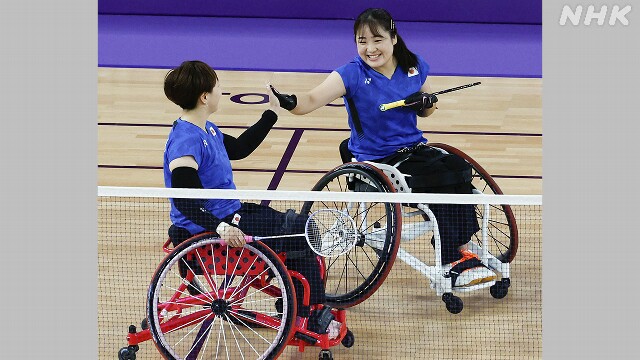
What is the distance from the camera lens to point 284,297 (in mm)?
5082

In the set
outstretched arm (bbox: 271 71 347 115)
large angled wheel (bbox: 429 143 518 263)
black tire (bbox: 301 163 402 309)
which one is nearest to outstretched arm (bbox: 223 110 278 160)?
outstretched arm (bbox: 271 71 347 115)

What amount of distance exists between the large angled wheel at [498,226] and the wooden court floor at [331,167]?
120 millimetres

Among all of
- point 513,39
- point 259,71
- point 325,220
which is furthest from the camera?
point 513,39

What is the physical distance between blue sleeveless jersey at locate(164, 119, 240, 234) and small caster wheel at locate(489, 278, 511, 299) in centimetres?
142

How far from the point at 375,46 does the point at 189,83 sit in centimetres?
118

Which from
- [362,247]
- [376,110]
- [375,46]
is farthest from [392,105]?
[362,247]

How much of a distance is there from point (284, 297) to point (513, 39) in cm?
655

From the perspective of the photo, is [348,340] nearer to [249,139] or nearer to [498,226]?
[249,139]

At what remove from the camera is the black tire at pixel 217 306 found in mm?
5090

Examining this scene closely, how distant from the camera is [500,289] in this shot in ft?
19.8

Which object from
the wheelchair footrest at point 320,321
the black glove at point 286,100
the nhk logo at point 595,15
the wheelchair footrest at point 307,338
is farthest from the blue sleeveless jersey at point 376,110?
the nhk logo at point 595,15

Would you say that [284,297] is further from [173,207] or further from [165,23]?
[165,23]

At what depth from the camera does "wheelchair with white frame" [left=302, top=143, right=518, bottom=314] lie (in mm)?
5648

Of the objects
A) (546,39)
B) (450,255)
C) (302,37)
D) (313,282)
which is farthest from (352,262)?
(302,37)
